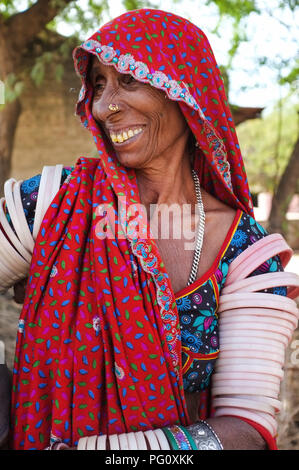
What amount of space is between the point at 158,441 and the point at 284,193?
4.23m

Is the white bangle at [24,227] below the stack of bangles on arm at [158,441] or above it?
above

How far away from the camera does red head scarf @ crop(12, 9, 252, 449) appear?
1.63 m

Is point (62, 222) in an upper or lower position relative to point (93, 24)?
lower

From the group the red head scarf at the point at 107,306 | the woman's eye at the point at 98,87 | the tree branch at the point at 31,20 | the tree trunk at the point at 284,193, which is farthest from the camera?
the tree trunk at the point at 284,193

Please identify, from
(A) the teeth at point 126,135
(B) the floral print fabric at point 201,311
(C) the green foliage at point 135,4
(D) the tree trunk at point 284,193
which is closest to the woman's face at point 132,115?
(A) the teeth at point 126,135

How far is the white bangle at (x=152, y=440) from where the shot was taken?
1.53 meters

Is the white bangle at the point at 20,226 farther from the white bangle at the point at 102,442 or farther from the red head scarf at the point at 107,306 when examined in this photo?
the white bangle at the point at 102,442

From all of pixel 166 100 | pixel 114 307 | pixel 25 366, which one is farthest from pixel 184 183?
pixel 25 366

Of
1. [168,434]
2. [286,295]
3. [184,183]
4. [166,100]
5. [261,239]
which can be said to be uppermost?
[166,100]

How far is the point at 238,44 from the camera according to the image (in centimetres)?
482

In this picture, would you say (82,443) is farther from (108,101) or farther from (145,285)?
(108,101)

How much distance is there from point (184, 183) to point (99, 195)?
0.39 metres

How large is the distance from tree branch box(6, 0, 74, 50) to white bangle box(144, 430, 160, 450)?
383cm

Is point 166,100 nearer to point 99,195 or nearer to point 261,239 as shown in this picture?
point 99,195
